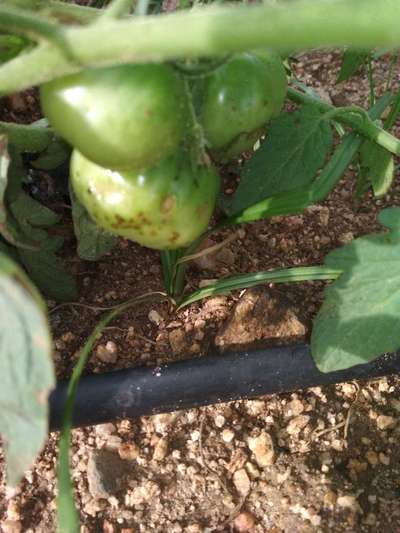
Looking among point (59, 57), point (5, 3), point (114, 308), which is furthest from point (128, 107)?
point (114, 308)

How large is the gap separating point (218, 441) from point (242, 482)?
0.08 m

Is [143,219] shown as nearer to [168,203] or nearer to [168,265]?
[168,203]

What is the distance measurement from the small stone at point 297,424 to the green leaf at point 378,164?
432 mm

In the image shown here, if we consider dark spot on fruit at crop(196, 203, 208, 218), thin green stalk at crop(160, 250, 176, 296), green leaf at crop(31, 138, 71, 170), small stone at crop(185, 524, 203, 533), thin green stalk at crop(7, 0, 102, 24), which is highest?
thin green stalk at crop(7, 0, 102, 24)

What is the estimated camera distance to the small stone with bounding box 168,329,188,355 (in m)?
1.24

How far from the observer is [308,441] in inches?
48.3

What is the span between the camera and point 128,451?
120 cm

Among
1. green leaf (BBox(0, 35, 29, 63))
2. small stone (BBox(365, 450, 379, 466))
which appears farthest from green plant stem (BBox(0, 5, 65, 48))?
small stone (BBox(365, 450, 379, 466))

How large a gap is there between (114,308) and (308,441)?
0.43 m

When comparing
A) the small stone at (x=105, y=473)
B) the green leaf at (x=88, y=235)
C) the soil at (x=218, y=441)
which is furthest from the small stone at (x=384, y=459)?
the green leaf at (x=88, y=235)

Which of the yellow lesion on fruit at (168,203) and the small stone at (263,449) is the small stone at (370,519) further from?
the yellow lesion on fruit at (168,203)

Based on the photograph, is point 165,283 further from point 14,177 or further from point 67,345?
point 14,177

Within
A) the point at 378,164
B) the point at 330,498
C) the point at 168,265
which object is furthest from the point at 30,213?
the point at 330,498

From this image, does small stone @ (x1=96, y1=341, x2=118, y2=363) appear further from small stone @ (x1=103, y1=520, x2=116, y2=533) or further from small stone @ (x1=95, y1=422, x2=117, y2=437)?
small stone @ (x1=103, y1=520, x2=116, y2=533)
